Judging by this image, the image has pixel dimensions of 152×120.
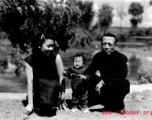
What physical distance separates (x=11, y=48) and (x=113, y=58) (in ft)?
19.3

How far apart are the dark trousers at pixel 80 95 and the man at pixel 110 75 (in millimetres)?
155

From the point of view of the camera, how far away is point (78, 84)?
4.26 meters

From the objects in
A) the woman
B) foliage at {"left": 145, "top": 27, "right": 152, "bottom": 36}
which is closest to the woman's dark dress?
the woman

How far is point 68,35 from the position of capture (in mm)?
9320

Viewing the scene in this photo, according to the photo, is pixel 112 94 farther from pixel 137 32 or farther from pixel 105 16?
pixel 137 32

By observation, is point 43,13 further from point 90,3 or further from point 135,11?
point 135,11

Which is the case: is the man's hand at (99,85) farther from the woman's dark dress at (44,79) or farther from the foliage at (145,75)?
the foliage at (145,75)

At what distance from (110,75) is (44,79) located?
1052 mm

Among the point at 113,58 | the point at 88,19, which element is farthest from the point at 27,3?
the point at 88,19

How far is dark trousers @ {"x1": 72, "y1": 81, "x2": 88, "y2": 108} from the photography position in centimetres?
429

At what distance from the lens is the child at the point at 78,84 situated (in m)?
4.25

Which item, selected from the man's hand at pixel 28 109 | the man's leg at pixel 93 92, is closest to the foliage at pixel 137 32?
the man's leg at pixel 93 92

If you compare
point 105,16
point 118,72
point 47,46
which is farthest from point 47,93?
point 105,16

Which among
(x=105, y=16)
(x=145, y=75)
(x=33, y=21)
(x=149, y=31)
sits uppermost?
(x=105, y=16)
